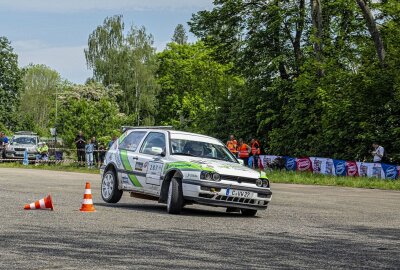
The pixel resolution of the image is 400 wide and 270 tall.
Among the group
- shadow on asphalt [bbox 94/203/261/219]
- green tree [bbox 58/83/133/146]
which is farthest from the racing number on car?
green tree [bbox 58/83/133/146]

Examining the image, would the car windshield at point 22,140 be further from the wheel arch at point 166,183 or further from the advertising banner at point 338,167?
the wheel arch at point 166,183

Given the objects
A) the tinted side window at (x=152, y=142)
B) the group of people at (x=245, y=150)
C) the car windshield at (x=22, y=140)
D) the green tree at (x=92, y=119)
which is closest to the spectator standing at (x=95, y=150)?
the group of people at (x=245, y=150)

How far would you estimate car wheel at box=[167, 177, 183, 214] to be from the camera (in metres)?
15.4

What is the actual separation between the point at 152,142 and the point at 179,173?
185 cm

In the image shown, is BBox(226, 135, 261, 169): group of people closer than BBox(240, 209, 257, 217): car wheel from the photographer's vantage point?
No

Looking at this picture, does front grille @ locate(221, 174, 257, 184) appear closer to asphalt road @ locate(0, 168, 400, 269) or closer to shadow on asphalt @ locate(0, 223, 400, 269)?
asphalt road @ locate(0, 168, 400, 269)

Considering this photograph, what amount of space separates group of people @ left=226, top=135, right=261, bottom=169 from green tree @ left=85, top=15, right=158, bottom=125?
172 ft

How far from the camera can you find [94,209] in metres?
15.5

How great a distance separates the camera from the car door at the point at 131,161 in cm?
1683

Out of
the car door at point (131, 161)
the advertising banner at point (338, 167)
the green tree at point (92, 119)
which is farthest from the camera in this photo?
the green tree at point (92, 119)

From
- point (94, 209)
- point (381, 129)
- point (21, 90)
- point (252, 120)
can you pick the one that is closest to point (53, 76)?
point (21, 90)

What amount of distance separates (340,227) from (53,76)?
463 ft

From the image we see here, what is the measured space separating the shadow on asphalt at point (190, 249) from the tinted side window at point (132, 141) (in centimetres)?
538

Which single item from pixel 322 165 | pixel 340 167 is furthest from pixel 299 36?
pixel 340 167
